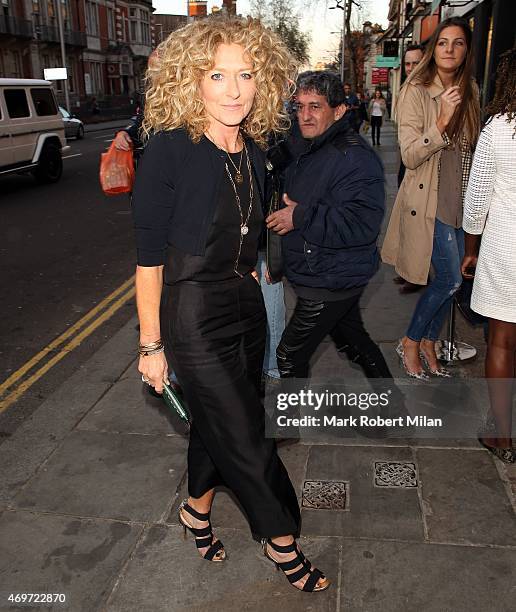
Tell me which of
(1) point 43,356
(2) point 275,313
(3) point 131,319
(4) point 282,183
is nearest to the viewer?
(4) point 282,183

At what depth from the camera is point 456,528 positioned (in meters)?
2.84

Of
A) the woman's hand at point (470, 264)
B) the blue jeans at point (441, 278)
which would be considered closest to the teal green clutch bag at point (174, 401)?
the woman's hand at point (470, 264)

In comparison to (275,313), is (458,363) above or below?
below

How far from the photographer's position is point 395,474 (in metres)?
3.28

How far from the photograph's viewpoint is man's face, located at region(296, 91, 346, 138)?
122 inches

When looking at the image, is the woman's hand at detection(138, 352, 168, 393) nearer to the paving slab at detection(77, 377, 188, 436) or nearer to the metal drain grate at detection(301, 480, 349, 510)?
the metal drain grate at detection(301, 480, 349, 510)

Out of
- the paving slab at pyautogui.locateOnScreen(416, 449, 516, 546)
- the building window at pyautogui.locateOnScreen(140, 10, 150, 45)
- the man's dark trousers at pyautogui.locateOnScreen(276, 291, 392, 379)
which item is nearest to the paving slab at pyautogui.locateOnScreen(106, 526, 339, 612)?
the paving slab at pyautogui.locateOnScreen(416, 449, 516, 546)

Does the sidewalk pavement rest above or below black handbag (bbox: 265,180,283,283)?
below

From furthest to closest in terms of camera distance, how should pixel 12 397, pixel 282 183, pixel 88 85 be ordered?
pixel 88 85 < pixel 12 397 < pixel 282 183

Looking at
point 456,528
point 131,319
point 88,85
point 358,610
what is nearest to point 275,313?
point 456,528

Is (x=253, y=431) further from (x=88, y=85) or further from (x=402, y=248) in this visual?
(x=88, y=85)

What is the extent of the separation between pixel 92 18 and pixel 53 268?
60.8 m

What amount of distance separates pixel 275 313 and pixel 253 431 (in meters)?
1.73

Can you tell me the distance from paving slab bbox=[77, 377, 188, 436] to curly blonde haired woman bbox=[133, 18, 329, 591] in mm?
1418
